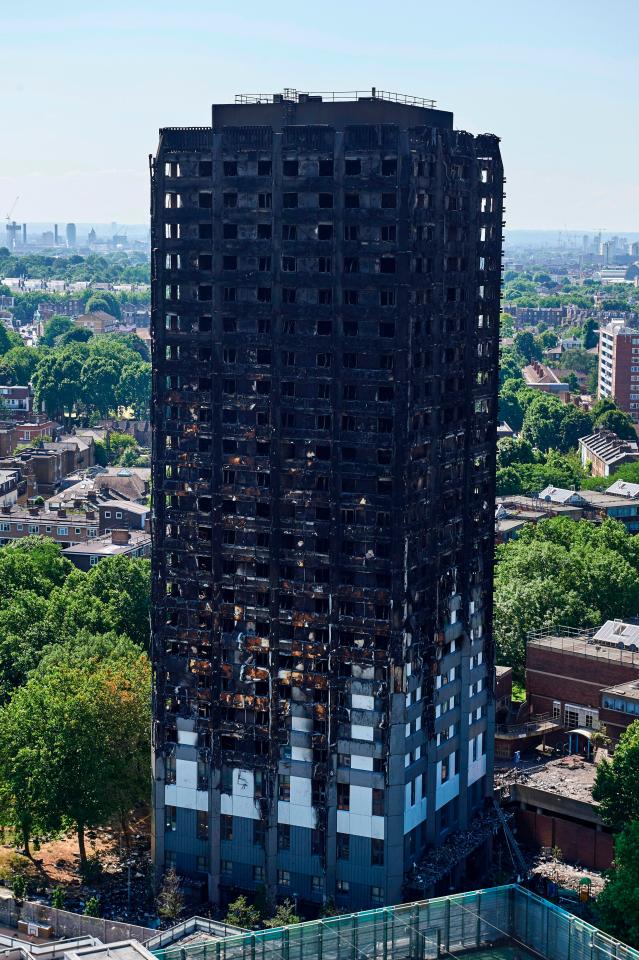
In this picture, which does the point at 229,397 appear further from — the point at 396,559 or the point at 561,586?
the point at 561,586

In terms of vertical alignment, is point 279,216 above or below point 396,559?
above

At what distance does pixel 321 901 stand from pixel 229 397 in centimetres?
3421

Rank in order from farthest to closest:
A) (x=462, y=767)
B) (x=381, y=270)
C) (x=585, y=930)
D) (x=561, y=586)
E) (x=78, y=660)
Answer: (x=561, y=586) → (x=78, y=660) → (x=462, y=767) → (x=381, y=270) → (x=585, y=930)

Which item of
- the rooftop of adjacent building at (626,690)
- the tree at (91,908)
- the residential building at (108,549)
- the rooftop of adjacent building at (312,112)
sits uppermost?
the rooftop of adjacent building at (312,112)

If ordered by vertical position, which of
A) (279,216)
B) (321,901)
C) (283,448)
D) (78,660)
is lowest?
(321,901)

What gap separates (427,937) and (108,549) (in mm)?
121367

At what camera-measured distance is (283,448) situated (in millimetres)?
105438

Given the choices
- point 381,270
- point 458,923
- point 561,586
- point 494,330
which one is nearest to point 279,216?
point 381,270

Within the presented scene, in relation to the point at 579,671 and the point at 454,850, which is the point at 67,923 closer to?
the point at 454,850

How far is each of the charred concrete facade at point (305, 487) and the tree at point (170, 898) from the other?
2.46 meters

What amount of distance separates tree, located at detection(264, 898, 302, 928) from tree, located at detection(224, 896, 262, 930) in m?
0.78

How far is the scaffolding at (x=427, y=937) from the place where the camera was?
68500 mm

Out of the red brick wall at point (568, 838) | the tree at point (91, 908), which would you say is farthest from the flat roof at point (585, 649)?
the tree at point (91, 908)

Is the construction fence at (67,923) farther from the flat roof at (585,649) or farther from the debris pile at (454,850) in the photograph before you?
the flat roof at (585,649)
